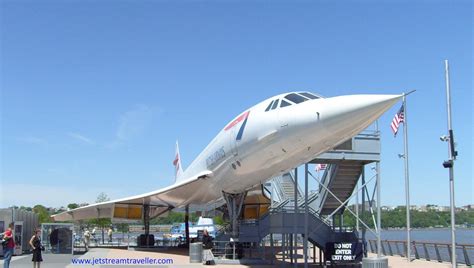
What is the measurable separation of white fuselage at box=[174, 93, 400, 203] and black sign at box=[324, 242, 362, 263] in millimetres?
2809

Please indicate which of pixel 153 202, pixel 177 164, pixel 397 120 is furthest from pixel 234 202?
pixel 177 164

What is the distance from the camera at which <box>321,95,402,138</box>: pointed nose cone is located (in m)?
10.0

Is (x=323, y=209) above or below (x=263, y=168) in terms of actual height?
below

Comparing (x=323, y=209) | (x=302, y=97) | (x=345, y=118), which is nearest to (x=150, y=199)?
(x=323, y=209)

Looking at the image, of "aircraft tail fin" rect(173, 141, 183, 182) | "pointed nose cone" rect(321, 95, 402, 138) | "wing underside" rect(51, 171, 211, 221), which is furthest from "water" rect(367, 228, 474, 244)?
"aircraft tail fin" rect(173, 141, 183, 182)

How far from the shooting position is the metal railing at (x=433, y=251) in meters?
17.5

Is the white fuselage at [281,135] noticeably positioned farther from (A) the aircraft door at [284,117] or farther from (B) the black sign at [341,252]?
(B) the black sign at [341,252]

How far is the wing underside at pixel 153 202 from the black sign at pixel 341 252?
184 inches

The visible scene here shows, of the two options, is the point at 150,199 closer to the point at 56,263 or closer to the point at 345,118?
the point at 56,263

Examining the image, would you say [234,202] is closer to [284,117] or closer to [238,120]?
[238,120]

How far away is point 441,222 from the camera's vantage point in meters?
107

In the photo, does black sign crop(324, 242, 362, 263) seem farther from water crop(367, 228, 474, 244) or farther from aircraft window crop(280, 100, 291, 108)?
water crop(367, 228, 474, 244)

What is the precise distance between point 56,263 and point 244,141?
748 cm

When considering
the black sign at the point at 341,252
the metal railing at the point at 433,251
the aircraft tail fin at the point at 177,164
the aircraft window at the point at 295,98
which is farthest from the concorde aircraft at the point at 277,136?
the aircraft tail fin at the point at 177,164
